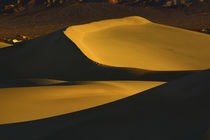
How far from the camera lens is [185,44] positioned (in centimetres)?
1384

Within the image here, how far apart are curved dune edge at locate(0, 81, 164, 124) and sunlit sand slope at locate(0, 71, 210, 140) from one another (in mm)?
334

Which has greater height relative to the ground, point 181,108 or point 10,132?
point 181,108

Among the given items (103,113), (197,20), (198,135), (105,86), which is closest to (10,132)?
(103,113)

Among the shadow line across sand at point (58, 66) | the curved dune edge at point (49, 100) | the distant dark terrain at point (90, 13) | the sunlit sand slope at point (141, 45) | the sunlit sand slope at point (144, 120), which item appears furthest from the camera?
the distant dark terrain at point (90, 13)

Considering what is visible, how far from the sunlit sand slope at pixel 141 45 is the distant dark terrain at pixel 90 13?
33.2 meters

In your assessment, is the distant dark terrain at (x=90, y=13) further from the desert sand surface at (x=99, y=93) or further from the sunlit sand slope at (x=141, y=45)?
the desert sand surface at (x=99, y=93)

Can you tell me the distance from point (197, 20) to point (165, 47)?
118 feet

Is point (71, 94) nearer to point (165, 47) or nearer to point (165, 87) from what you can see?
point (165, 87)

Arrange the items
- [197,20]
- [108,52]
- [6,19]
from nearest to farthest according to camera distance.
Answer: [108,52] → [197,20] → [6,19]

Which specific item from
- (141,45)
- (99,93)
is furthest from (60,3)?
(99,93)

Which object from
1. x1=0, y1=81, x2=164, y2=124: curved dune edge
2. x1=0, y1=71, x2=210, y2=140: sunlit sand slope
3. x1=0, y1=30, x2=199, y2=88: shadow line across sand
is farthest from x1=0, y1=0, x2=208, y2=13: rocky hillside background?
x1=0, y1=71, x2=210, y2=140: sunlit sand slope

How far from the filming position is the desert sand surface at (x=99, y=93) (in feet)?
9.60

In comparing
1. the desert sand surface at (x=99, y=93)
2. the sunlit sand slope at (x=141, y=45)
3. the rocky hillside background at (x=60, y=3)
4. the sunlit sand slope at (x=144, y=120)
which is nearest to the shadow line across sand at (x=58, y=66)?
the desert sand surface at (x=99, y=93)

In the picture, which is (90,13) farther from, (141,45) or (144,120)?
(144,120)
